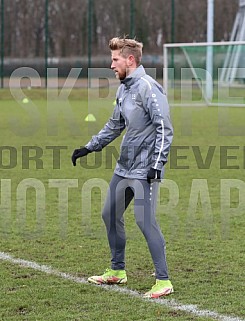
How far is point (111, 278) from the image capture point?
18.9 ft

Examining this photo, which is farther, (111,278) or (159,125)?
(111,278)

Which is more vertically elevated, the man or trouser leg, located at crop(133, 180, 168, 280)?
the man

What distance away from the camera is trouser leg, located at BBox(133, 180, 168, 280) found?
5.40 metres

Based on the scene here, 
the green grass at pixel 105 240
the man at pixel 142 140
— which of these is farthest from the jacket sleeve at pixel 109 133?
the green grass at pixel 105 240

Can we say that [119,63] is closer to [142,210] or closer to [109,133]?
[109,133]

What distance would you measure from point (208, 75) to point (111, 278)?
16.5m

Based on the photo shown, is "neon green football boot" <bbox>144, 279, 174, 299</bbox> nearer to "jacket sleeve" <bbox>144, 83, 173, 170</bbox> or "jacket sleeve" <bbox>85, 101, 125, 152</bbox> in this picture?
"jacket sleeve" <bbox>144, 83, 173, 170</bbox>

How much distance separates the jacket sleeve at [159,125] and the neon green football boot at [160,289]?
2.71ft

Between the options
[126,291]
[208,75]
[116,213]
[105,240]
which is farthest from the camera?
[208,75]

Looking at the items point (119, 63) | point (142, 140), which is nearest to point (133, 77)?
point (119, 63)

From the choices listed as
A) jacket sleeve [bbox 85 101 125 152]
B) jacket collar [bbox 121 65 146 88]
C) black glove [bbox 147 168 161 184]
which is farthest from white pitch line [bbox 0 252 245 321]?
jacket collar [bbox 121 65 146 88]

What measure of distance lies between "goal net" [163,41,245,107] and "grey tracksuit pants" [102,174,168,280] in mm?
14904

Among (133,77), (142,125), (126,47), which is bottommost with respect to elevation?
(142,125)

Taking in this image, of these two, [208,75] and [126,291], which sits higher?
[208,75]
